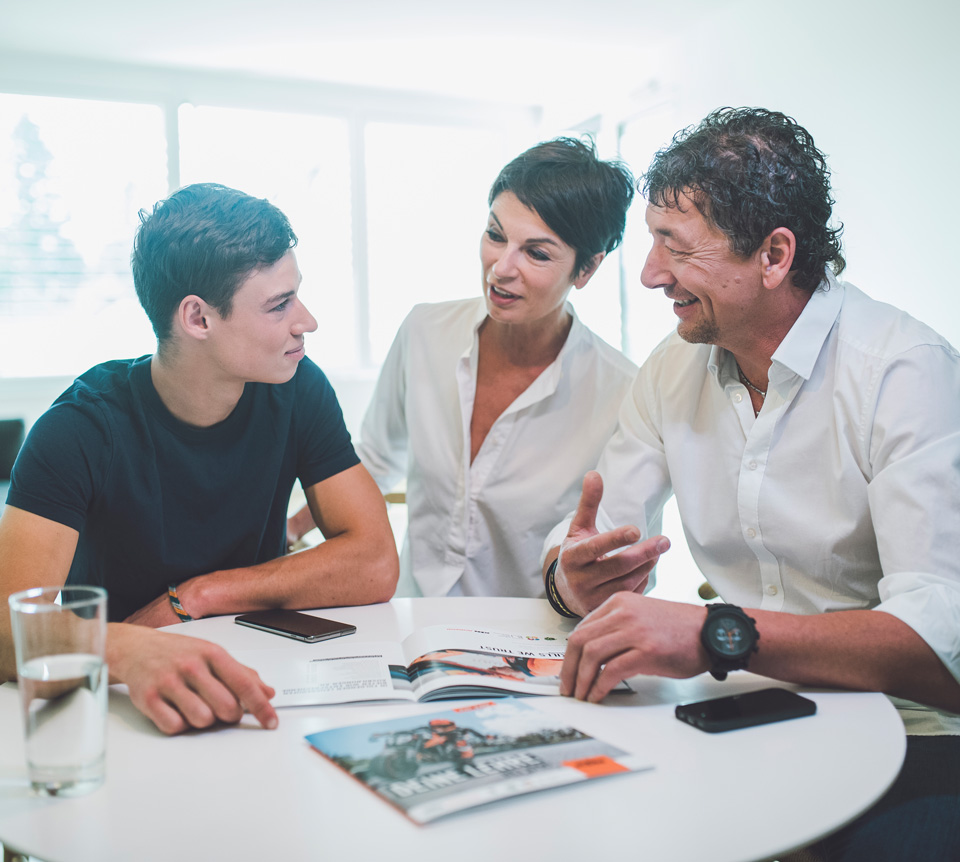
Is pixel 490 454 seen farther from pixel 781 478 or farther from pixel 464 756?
pixel 464 756

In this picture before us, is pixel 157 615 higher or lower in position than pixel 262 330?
lower

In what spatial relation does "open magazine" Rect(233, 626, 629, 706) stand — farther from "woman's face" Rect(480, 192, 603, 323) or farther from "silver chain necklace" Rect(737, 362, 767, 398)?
"woman's face" Rect(480, 192, 603, 323)

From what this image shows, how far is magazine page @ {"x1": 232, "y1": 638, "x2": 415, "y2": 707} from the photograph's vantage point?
102cm

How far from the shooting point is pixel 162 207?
1521 mm

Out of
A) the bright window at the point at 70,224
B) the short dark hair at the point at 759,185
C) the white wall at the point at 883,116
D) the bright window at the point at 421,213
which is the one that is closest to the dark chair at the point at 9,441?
the bright window at the point at 70,224

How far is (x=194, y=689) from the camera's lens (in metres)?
0.96

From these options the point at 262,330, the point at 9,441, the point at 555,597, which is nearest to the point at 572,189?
the point at 262,330

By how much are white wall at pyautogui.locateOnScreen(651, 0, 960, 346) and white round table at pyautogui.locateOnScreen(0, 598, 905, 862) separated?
348 cm

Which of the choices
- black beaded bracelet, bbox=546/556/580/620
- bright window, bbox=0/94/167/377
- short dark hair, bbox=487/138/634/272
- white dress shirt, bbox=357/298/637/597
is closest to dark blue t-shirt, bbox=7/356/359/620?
white dress shirt, bbox=357/298/637/597

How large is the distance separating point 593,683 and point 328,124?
266 inches

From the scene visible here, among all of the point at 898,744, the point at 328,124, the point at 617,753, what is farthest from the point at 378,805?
the point at 328,124

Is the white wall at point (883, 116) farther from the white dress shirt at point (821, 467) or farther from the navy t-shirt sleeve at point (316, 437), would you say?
the navy t-shirt sleeve at point (316, 437)

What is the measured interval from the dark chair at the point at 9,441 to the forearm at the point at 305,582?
394cm

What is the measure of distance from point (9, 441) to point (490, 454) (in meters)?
3.92
